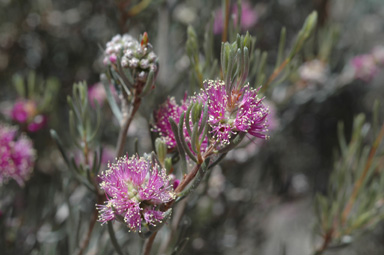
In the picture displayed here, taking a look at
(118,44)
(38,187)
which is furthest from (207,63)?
(38,187)

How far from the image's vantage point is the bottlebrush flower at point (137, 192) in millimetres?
795

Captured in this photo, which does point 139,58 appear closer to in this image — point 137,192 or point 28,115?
point 137,192

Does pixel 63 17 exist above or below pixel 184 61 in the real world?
above

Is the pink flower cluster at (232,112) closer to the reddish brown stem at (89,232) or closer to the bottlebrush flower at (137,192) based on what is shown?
the bottlebrush flower at (137,192)

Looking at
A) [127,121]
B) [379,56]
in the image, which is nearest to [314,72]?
[379,56]

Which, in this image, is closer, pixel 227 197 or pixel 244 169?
pixel 227 197

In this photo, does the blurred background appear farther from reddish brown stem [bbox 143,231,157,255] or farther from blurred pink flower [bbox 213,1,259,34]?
reddish brown stem [bbox 143,231,157,255]

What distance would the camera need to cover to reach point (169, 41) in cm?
174

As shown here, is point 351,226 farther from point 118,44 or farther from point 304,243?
point 304,243

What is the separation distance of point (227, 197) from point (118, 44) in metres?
0.98

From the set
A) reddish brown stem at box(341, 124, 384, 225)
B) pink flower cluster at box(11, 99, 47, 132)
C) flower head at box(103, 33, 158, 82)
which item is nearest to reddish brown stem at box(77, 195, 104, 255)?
flower head at box(103, 33, 158, 82)

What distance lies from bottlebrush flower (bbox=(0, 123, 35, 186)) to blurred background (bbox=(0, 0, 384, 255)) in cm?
12

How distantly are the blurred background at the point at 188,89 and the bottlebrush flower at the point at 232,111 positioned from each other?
0.45 meters

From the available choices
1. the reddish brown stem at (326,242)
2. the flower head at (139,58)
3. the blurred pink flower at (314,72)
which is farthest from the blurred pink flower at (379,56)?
the flower head at (139,58)
